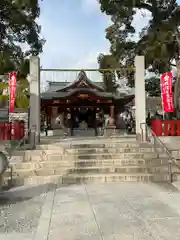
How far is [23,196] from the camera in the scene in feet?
25.0

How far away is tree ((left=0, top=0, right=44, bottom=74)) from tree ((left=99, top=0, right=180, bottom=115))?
15.0 feet

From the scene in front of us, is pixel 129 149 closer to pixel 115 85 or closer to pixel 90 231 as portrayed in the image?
pixel 90 231

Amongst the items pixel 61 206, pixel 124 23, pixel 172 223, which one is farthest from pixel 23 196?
pixel 124 23

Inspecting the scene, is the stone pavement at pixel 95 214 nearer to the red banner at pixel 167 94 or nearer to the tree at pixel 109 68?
the red banner at pixel 167 94

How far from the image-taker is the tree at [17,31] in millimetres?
16719

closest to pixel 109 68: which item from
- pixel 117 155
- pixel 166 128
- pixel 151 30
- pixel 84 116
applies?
pixel 151 30

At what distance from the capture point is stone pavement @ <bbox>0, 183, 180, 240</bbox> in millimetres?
4875

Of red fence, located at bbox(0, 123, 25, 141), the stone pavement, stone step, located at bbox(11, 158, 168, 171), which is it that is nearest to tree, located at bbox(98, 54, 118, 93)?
red fence, located at bbox(0, 123, 25, 141)

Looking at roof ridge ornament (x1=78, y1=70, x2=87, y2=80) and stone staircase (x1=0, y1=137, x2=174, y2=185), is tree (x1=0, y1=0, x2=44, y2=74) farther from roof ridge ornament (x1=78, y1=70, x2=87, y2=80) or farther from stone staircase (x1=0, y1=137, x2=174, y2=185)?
stone staircase (x1=0, y1=137, x2=174, y2=185)

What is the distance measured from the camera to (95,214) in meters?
5.93

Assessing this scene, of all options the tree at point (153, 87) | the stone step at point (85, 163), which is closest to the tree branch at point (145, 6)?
the stone step at point (85, 163)

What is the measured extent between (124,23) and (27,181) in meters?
15.1

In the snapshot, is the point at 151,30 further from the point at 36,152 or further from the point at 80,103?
the point at 36,152

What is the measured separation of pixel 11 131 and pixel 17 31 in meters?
8.61
